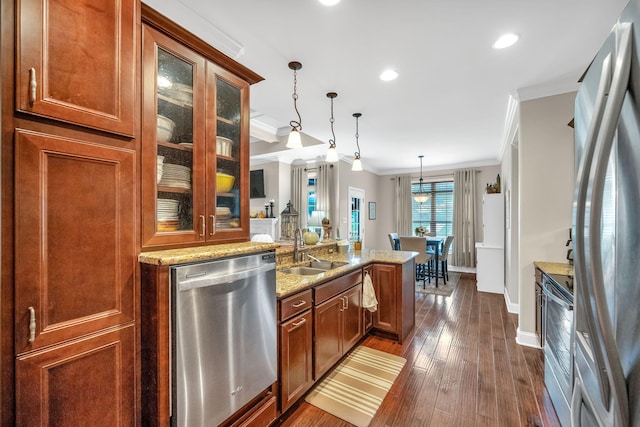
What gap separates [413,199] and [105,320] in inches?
295

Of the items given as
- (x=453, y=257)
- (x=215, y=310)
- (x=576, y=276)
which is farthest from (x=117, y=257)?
(x=453, y=257)

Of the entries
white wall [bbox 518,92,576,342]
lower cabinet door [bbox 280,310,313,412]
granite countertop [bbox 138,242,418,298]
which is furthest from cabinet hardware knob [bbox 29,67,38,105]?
white wall [bbox 518,92,576,342]

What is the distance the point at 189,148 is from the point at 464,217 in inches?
271

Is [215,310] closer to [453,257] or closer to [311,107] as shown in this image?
[311,107]

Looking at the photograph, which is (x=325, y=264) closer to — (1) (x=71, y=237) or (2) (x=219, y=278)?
(2) (x=219, y=278)

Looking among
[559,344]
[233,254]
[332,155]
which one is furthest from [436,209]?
[233,254]

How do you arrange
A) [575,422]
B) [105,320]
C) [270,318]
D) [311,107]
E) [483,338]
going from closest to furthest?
[575,422] < [105,320] < [270,318] < [483,338] < [311,107]

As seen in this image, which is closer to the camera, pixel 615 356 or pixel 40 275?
pixel 615 356

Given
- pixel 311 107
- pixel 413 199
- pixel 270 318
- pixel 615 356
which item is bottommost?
pixel 270 318

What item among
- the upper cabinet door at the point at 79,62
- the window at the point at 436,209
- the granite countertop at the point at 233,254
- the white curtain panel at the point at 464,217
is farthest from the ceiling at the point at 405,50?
the window at the point at 436,209

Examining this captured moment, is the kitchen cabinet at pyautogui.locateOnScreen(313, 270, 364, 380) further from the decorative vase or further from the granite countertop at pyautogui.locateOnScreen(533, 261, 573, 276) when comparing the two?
the granite countertop at pyautogui.locateOnScreen(533, 261, 573, 276)

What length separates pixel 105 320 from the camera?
117 centimetres

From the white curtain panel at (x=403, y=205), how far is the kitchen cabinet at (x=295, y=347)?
6141 mm

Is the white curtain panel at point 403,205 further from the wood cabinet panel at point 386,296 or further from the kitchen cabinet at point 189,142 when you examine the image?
the kitchen cabinet at point 189,142
